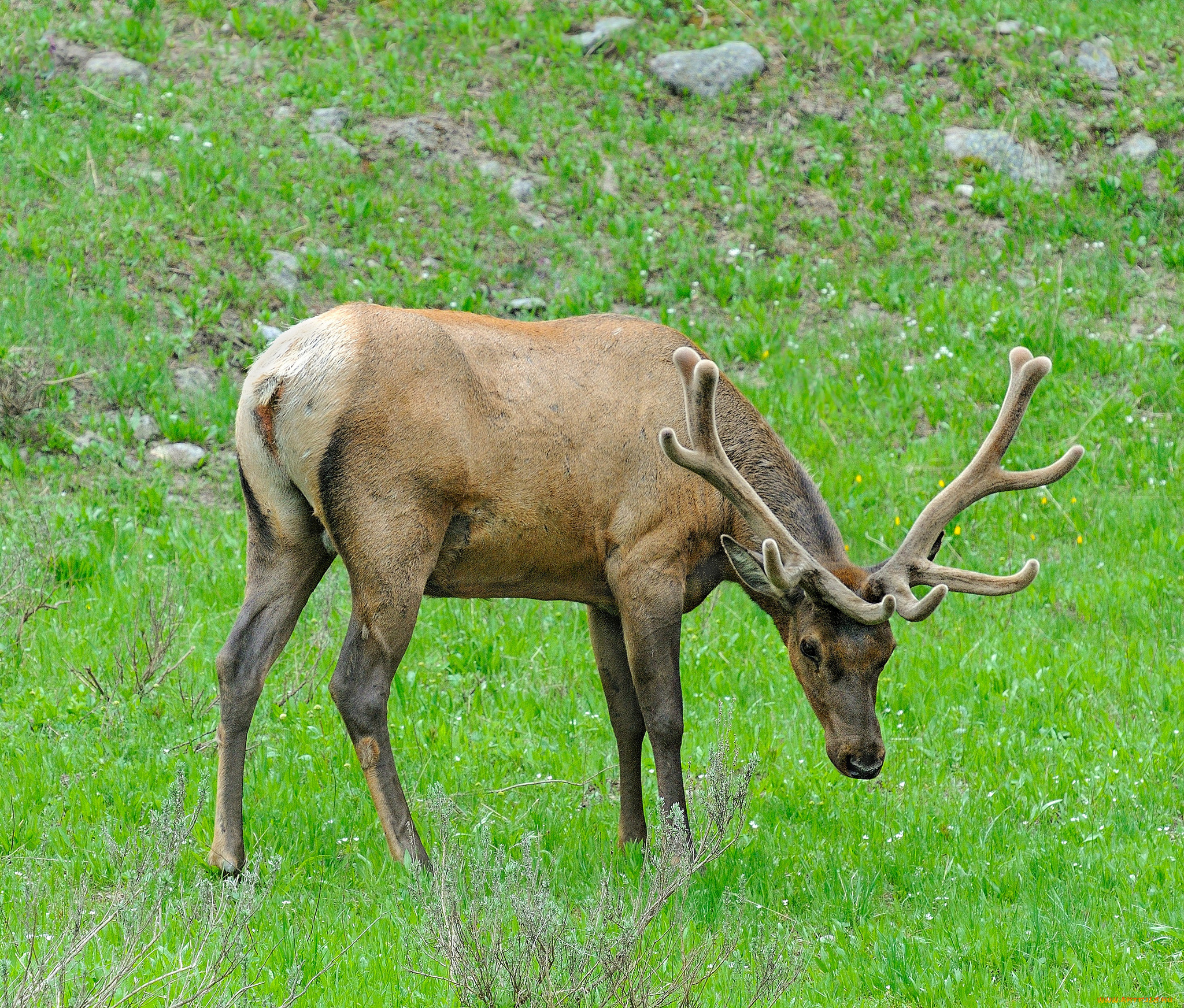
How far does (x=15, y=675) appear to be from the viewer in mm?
6645

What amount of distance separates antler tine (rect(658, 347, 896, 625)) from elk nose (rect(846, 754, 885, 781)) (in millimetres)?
544

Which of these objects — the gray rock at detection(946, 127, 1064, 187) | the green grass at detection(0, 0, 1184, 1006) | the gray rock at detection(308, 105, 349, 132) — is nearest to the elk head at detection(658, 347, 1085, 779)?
the green grass at detection(0, 0, 1184, 1006)

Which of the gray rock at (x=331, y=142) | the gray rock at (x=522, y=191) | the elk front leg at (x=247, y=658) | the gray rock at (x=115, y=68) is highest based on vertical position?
the elk front leg at (x=247, y=658)

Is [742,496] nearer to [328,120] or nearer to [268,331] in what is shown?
[268,331]

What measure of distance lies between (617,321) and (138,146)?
6769mm

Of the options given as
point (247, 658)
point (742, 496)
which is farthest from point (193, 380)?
point (742, 496)

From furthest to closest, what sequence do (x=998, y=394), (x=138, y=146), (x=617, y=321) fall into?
(x=138, y=146), (x=998, y=394), (x=617, y=321)

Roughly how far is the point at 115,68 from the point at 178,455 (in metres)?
4.78

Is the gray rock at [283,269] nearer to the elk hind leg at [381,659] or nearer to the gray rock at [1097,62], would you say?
the elk hind leg at [381,659]

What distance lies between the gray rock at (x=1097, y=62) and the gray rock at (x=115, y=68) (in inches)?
342

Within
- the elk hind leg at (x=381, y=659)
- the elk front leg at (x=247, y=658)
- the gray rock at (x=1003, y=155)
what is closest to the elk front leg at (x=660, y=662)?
the elk hind leg at (x=381, y=659)

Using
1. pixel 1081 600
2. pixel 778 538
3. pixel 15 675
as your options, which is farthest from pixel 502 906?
pixel 1081 600

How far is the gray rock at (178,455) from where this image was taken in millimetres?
9055

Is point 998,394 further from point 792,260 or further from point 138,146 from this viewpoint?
point 138,146
